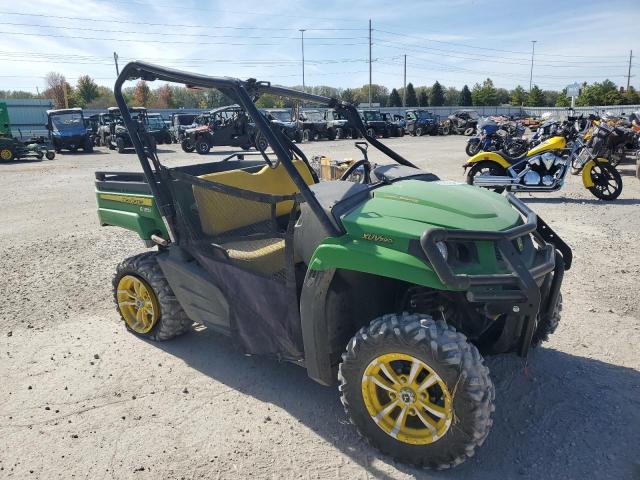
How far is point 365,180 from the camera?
3.81 metres

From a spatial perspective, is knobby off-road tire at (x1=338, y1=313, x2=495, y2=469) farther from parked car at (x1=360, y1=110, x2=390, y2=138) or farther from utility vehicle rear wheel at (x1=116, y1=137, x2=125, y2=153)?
parked car at (x1=360, y1=110, x2=390, y2=138)

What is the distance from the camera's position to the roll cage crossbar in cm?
281

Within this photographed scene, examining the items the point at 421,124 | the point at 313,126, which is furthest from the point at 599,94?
the point at 313,126

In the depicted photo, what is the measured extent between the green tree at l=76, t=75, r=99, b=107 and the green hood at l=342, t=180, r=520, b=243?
69297mm

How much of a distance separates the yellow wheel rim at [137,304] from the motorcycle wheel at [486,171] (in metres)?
7.77

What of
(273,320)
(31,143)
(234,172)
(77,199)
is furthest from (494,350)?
(31,143)

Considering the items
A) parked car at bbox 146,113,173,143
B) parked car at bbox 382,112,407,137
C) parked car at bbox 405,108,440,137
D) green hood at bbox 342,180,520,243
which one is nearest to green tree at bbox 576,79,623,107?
parked car at bbox 405,108,440,137

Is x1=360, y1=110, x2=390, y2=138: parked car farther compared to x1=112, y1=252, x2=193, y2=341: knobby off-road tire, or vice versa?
x1=360, y1=110, x2=390, y2=138: parked car

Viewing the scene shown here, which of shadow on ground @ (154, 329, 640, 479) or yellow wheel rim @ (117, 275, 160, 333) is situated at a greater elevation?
yellow wheel rim @ (117, 275, 160, 333)

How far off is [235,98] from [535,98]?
73942 millimetres

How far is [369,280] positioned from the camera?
2.99 m

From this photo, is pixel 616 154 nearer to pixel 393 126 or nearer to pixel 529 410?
pixel 529 410

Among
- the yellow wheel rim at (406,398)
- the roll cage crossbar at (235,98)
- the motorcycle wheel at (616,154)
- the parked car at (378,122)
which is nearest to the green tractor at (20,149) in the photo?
the parked car at (378,122)

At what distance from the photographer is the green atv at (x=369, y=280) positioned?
2.44 meters
